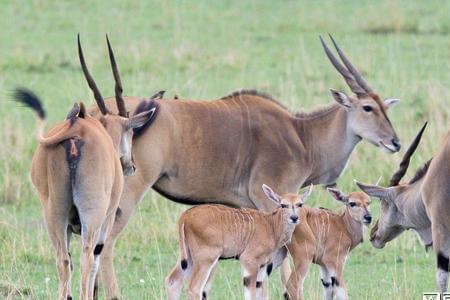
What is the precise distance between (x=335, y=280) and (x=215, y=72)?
25.7ft

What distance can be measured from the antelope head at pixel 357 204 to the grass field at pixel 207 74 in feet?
1.54

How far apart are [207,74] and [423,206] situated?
7.74 m

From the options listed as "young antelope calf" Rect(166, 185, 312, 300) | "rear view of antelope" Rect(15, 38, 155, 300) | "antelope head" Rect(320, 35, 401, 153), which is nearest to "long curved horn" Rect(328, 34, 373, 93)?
"antelope head" Rect(320, 35, 401, 153)

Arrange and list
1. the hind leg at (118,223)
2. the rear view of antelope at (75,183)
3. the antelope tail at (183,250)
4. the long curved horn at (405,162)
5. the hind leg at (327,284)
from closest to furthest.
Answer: the rear view of antelope at (75,183) → the antelope tail at (183,250) → the hind leg at (327,284) → the long curved horn at (405,162) → the hind leg at (118,223)

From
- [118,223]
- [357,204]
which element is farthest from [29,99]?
[357,204]

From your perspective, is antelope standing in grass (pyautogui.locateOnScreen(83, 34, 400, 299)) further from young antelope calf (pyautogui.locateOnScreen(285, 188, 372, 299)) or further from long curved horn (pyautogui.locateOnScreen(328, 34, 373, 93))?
young antelope calf (pyautogui.locateOnScreen(285, 188, 372, 299))

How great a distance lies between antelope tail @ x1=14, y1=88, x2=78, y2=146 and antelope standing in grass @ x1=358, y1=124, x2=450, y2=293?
1.96 meters

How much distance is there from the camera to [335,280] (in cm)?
768

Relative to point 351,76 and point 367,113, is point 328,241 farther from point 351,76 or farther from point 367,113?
point 351,76

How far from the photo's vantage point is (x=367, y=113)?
346 inches

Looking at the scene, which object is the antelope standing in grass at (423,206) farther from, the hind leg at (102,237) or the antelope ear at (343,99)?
the hind leg at (102,237)

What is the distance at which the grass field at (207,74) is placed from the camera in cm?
888

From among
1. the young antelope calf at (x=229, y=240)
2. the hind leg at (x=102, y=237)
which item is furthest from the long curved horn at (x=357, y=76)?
the hind leg at (x=102, y=237)

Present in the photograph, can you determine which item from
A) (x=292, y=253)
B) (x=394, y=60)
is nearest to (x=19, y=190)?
(x=292, y=253)
